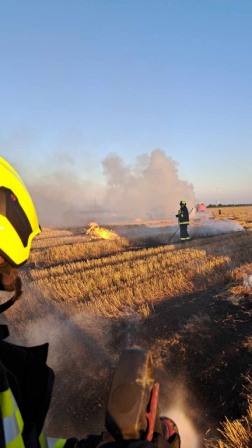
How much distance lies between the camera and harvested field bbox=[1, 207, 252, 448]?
2973 millimetres

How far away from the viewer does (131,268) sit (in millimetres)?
8172

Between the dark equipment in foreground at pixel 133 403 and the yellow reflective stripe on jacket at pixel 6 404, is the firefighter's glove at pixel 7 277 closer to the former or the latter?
the yellow reflective stripe on jacket at pixel 6 404

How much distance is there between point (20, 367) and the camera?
119cm

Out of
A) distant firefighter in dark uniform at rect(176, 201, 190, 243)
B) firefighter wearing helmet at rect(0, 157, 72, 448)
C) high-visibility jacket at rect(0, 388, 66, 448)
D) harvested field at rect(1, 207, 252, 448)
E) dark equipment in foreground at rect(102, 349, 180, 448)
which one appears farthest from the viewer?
distant firefighter in dark uniform at rect(176, 201, 190, 243)

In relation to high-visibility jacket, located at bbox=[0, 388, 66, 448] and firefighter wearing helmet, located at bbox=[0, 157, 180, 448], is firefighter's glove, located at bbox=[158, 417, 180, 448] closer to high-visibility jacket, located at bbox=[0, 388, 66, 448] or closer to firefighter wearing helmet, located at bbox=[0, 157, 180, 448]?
firefighter wearing helmet, located at bbox=[0, 157, 180, 448]

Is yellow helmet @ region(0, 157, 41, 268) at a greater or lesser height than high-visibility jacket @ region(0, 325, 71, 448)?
greater

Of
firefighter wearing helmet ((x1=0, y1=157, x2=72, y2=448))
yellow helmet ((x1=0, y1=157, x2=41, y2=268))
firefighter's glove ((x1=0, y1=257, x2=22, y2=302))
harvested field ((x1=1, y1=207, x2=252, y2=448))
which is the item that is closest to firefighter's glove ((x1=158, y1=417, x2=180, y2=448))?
firefighter wearing helmet ((x1=0, y1=157, x2=72, y2=448))

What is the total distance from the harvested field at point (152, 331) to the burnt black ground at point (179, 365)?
13 mm

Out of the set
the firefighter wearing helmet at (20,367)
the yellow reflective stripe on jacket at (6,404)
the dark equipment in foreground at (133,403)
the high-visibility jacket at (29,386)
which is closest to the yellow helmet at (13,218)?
the firefighter wearing helmet at (20,367)

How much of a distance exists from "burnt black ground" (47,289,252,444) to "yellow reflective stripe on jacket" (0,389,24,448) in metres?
2.40

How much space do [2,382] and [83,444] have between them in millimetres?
616

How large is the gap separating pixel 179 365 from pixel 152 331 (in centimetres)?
94

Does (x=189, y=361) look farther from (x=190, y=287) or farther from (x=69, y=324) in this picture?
(x=190, y=287)

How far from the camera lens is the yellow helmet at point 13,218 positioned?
1.24m
